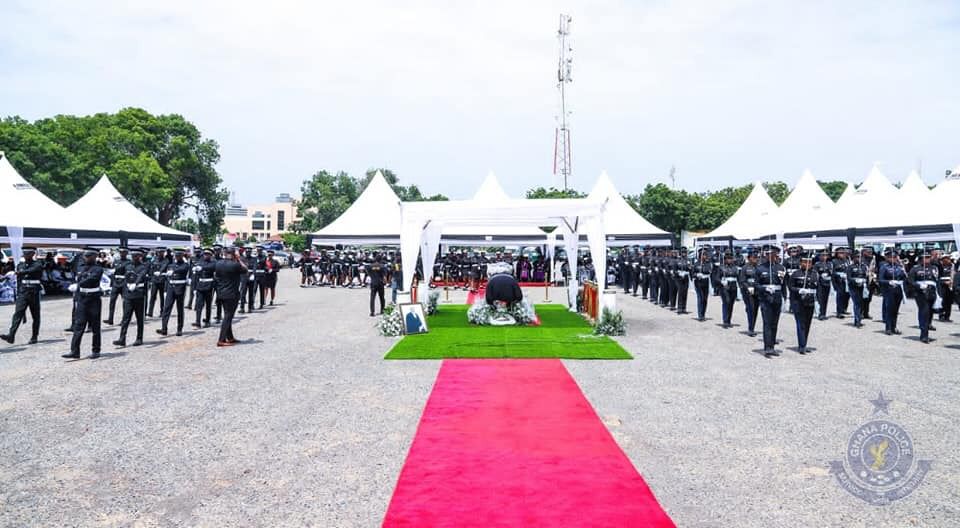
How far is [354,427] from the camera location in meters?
6.72

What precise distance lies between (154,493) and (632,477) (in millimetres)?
3860

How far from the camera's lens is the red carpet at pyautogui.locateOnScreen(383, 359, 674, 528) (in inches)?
178

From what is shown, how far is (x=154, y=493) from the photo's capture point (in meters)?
4.98

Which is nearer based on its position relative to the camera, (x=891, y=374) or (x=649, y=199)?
(x=891, y=374)

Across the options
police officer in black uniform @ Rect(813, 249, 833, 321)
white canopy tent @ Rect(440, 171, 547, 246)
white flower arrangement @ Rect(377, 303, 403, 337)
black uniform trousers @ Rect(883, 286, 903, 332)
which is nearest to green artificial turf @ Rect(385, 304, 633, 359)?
white flower arrangement @ Rect(377, 303, 403, 337)

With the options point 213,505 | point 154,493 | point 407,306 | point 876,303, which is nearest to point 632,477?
point 213,505

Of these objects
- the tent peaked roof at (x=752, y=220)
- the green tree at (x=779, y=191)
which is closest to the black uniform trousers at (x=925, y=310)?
the tent peaked roof at (x=752, y=220)

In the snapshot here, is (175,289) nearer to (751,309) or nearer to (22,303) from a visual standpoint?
(22,303)

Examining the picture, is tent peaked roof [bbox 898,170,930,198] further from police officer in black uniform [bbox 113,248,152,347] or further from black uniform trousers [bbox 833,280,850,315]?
police officer in black uniform [bbox 113,248,152,347]

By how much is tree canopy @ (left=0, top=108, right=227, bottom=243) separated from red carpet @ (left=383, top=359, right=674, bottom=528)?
4258 cm

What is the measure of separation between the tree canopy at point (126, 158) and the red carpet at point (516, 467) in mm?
42582

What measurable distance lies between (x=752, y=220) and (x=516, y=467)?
29555mm

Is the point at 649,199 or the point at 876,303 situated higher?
the point at 649,199

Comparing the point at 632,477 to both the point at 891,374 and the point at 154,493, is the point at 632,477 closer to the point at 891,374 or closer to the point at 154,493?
the point at 154,493
